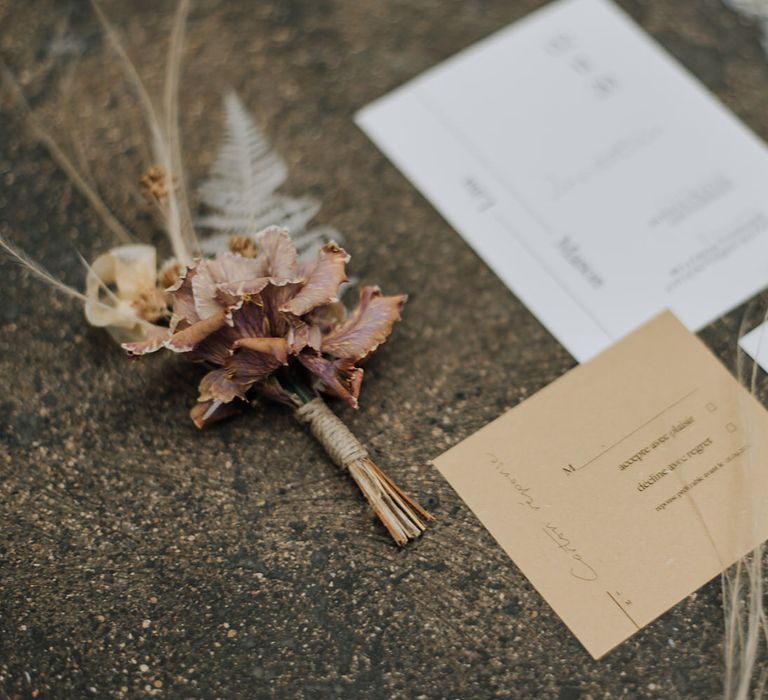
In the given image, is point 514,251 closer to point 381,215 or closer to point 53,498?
point 381,215

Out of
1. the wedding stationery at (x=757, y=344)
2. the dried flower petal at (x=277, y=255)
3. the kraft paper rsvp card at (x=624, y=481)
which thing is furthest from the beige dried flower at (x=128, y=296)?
the wedding stationery at (x=757, y=344)

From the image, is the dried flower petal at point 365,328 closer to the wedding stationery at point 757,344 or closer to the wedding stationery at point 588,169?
the wedding stationery at point 588,169

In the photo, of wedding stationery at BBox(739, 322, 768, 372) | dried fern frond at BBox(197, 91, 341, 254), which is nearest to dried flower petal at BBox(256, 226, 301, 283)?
dried fern frond at BBox(197, 91, 341, 254)

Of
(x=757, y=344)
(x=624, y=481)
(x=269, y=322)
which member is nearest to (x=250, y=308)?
(x=269, y=322)

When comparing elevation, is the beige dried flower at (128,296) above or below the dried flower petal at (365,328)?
below

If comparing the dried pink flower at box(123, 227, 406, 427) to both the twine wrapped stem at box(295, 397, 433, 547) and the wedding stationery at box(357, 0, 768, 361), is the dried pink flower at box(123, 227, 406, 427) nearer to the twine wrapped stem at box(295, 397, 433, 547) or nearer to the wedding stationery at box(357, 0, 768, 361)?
the twine wrapped stem at box(295, 397, 433, 547)

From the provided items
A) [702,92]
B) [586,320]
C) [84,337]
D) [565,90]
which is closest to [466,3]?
[565,90]
